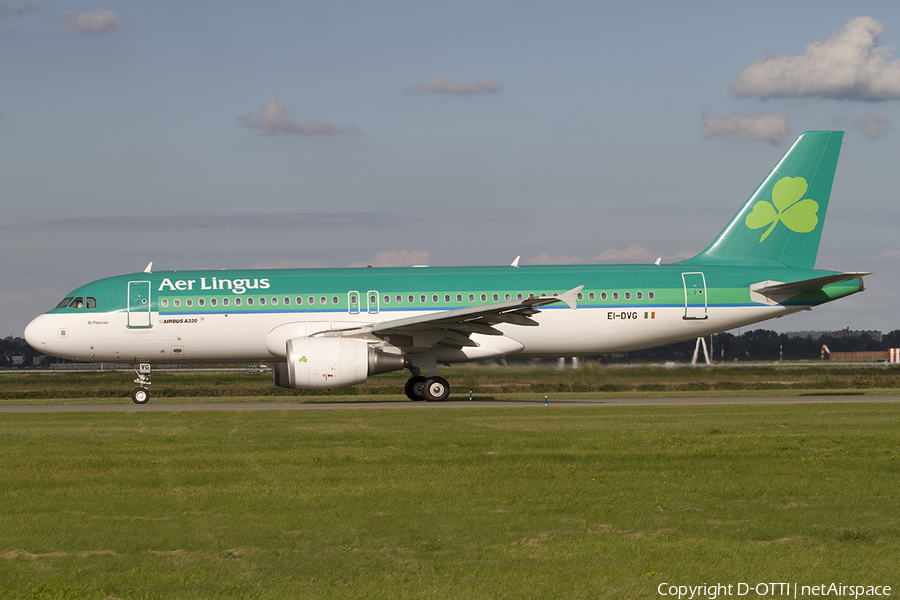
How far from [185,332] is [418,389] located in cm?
663

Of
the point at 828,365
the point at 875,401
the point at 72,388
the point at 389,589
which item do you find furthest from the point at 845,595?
the point at 828,365

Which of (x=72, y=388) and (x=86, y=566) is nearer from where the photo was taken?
(x=86, y=566)

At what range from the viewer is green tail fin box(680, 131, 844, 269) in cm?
2733

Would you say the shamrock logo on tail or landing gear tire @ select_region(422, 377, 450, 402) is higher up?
the shamrock logo on tail

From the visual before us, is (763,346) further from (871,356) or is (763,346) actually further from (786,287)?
(871,356)

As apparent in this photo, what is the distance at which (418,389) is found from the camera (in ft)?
83.8

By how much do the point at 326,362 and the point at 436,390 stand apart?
11.9ft

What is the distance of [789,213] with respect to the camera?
2744 centimetres

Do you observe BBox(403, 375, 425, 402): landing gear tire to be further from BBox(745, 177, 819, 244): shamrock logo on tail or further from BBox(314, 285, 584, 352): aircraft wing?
BBox(745, 177, 819, 244): shamrock logo on tail

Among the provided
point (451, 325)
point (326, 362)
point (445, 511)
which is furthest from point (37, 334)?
point (445, 511)

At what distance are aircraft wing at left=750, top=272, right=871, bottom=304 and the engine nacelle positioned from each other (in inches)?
448

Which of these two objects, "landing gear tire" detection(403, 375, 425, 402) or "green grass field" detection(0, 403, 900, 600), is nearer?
"green grass field" detection(0, 403, 900, 600)

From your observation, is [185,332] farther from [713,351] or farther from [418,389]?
[713,351]

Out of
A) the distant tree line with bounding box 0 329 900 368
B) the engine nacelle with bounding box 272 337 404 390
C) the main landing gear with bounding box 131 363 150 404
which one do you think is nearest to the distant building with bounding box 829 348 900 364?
the distant tree line with bounding box 0 329 900 368
